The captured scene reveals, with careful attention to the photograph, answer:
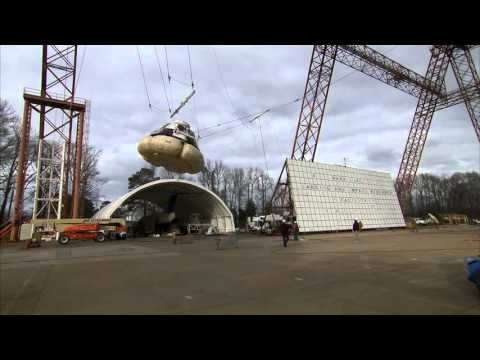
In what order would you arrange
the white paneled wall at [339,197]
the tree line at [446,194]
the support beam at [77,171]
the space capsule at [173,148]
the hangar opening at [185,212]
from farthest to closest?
the tree line at [446,194], the hangar opening at [185,212], the support beam at [77,171], the white paneled wall at [339,197], the space capsule at [173,148]

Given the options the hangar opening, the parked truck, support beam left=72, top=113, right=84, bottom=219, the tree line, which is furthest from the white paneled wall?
the tree line

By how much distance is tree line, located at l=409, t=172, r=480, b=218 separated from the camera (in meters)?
75.8

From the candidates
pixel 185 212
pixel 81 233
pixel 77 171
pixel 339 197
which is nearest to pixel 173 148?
pixel 81 233

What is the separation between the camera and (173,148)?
57.0ft

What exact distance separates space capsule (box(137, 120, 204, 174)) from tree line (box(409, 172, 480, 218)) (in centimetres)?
6998

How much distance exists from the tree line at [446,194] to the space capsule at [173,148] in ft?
230

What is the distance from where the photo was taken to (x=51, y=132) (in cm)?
3825

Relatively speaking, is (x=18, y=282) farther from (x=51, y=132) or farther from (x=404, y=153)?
(x=404, y=153)

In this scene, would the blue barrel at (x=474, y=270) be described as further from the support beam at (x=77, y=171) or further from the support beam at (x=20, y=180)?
the support beam at (x=77, y=171)

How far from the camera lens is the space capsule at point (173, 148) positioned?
17422mm

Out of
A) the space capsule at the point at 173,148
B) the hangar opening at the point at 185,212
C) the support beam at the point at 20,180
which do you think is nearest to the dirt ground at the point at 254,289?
the space capsule at the point at 173,148

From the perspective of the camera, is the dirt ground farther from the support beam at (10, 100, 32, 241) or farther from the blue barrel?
the support beam at (10, 100, 32, 241)

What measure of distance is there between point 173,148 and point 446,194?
299 ft
